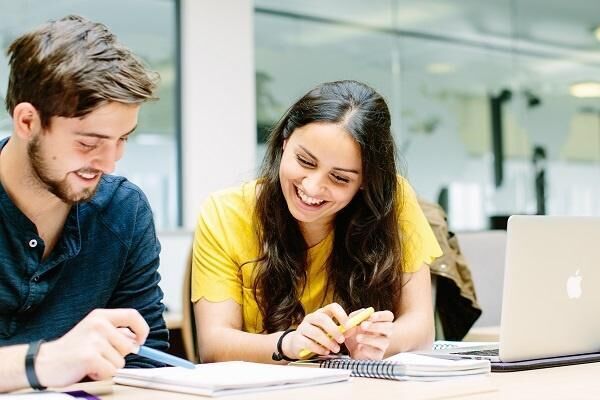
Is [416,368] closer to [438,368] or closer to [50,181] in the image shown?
[438,368]

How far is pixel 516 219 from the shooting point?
4.99 feet

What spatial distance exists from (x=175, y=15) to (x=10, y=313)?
3.22 metres

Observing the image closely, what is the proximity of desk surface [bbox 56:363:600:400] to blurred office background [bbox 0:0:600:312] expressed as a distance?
2621 mm

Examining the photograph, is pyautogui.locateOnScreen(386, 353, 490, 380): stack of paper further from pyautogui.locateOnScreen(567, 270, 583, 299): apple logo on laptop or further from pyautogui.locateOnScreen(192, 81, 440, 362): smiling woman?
pyautogui.locateOnScreen(192, 81, 440, 362): smiling woman

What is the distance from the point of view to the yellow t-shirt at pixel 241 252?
1944 millimetres

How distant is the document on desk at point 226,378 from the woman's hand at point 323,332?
13 centimetres

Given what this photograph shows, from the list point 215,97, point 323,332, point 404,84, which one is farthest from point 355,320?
point 404,84

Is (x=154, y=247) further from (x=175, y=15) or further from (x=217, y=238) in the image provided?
(x=175, y=15)

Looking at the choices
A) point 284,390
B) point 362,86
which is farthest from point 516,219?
point 362,86

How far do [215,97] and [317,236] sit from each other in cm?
270

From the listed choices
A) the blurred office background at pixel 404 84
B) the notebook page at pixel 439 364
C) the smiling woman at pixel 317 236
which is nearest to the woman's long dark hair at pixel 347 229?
the smiling woman at pixel 317 236

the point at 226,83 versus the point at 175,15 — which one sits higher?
the point at 175,15

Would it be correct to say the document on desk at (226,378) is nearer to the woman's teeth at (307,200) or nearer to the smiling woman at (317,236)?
the smiling woman at (317,236)

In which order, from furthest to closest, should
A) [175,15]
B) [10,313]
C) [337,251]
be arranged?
[175,15], [337,251], [10,313]
